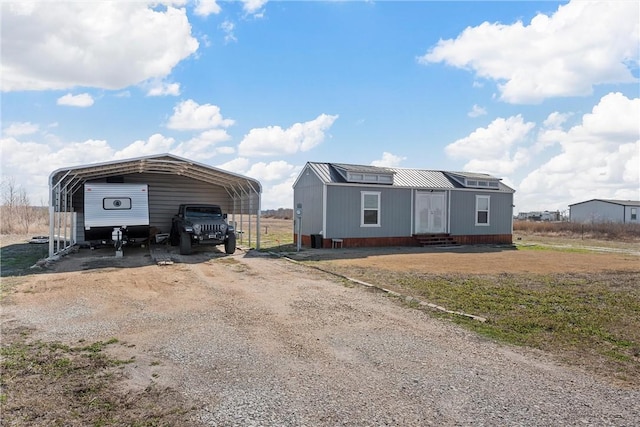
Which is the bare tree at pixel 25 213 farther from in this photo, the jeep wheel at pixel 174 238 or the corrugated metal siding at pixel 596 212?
the corrugated metal siding at pixel 596 212

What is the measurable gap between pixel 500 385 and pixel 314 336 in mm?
2332

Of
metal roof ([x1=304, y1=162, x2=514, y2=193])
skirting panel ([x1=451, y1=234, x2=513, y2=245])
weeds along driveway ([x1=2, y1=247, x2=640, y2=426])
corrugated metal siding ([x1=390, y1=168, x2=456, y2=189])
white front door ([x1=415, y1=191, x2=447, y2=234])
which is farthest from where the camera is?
skirting panel ([x1=451, y1=234, x2=513, y2=245])

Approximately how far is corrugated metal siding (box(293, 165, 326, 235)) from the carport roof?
2.69 m

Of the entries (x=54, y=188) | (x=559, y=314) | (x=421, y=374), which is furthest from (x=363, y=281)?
(x=54, y=188)

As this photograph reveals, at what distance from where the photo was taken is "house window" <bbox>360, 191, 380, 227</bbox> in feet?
59.5

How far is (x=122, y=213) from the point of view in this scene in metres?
15.4

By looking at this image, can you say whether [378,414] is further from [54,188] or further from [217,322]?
[54,188]

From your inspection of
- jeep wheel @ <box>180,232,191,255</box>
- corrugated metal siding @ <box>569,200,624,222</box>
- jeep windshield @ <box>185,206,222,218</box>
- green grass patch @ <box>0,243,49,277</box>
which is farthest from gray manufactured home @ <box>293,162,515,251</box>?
corrugated metal siding @ <box>569,200,624,222</box>

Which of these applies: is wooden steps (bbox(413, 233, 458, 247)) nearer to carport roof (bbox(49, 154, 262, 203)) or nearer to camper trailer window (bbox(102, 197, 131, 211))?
carport roof (bbox(49, 154, 262, 203))

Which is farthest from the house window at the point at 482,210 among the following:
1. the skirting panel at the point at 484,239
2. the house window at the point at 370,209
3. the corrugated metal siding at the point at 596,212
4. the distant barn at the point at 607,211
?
the corrugated metal siding at the point at 596,212

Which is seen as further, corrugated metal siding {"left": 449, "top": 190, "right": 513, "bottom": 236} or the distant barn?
the distant barn

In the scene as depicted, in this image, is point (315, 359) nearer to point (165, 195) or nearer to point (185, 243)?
point (185, 243)

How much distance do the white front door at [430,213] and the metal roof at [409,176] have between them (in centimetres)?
49

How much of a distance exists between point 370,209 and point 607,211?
46936 millimetres
